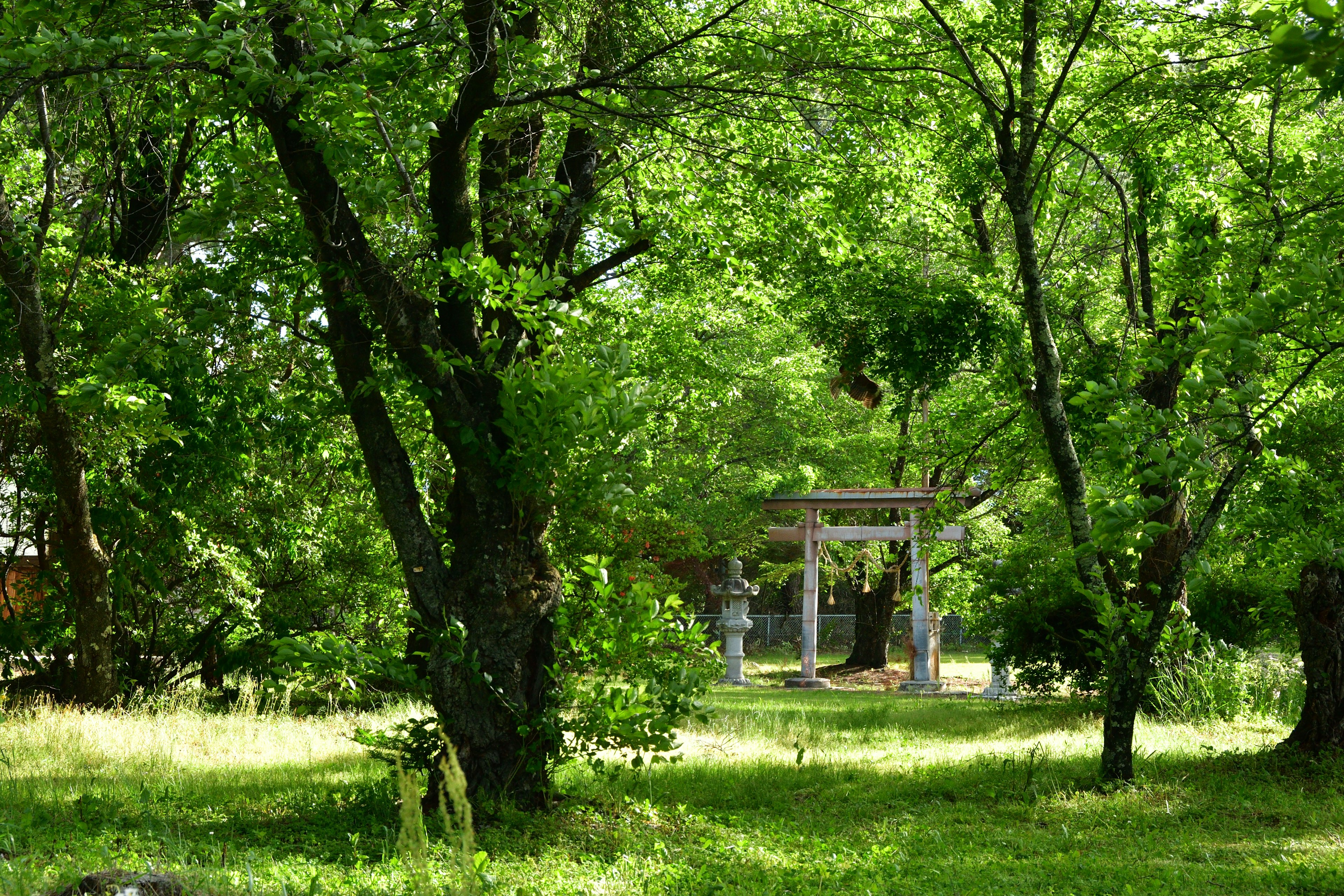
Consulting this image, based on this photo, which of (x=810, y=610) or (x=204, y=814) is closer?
(x=204, y=814)

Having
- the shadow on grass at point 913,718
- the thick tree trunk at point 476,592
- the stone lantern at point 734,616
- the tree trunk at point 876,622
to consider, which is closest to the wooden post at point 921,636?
the stone lantern at point 734,616

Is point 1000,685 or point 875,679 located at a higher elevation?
point 1000,685

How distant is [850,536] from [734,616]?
3.19 metres

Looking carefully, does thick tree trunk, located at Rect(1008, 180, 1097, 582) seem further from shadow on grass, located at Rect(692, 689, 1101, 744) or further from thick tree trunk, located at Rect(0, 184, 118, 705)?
thick tree trunk, located at Rect(0, 184, 118, 705)

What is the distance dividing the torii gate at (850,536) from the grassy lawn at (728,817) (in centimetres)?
967

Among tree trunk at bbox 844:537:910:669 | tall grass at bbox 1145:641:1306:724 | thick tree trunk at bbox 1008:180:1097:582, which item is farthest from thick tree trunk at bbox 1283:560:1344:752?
tree trunk at bbox 844:537:910:669

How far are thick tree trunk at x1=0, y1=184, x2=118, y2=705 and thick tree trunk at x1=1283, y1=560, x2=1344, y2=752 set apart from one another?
9331mm

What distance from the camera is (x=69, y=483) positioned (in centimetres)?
895

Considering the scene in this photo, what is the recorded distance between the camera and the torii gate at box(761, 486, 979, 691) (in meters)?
19.2

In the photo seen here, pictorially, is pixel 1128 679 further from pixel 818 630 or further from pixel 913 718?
pixel 818 630

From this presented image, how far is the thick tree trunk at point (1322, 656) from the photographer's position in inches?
296

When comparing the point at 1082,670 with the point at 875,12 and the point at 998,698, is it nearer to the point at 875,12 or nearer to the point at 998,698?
the point at 998,698

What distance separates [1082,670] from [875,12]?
7939mm

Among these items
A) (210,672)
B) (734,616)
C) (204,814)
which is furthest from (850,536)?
(204,814)
